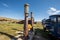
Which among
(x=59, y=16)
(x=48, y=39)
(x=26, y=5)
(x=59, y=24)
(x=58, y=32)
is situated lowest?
(x=48, y=39)

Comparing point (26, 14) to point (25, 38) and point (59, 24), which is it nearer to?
point (25, 38)

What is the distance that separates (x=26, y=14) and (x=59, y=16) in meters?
2.65

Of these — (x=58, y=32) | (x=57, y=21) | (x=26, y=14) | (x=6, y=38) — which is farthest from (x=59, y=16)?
(x=6, y=38)

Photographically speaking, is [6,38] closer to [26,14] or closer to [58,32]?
[26,14]

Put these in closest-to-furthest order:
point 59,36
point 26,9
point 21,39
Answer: point 26,9, point 21,39, point 59,36

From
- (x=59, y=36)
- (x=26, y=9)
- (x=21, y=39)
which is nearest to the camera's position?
(x=26, y=9)

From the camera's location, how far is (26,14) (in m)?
7.05

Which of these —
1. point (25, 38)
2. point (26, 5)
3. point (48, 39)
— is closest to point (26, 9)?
point (26, 5)

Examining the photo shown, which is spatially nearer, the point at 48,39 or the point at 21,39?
the point at 21,39

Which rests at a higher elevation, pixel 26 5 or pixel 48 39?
pixel 26 5

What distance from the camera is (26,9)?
22.9 feet

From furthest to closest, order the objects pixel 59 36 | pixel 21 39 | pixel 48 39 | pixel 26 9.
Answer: pixel 48 39, pixel 59 36, pixel 21 39, pixel 26 9

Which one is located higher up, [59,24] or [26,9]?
[26,9]

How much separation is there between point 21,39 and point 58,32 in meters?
2.64
